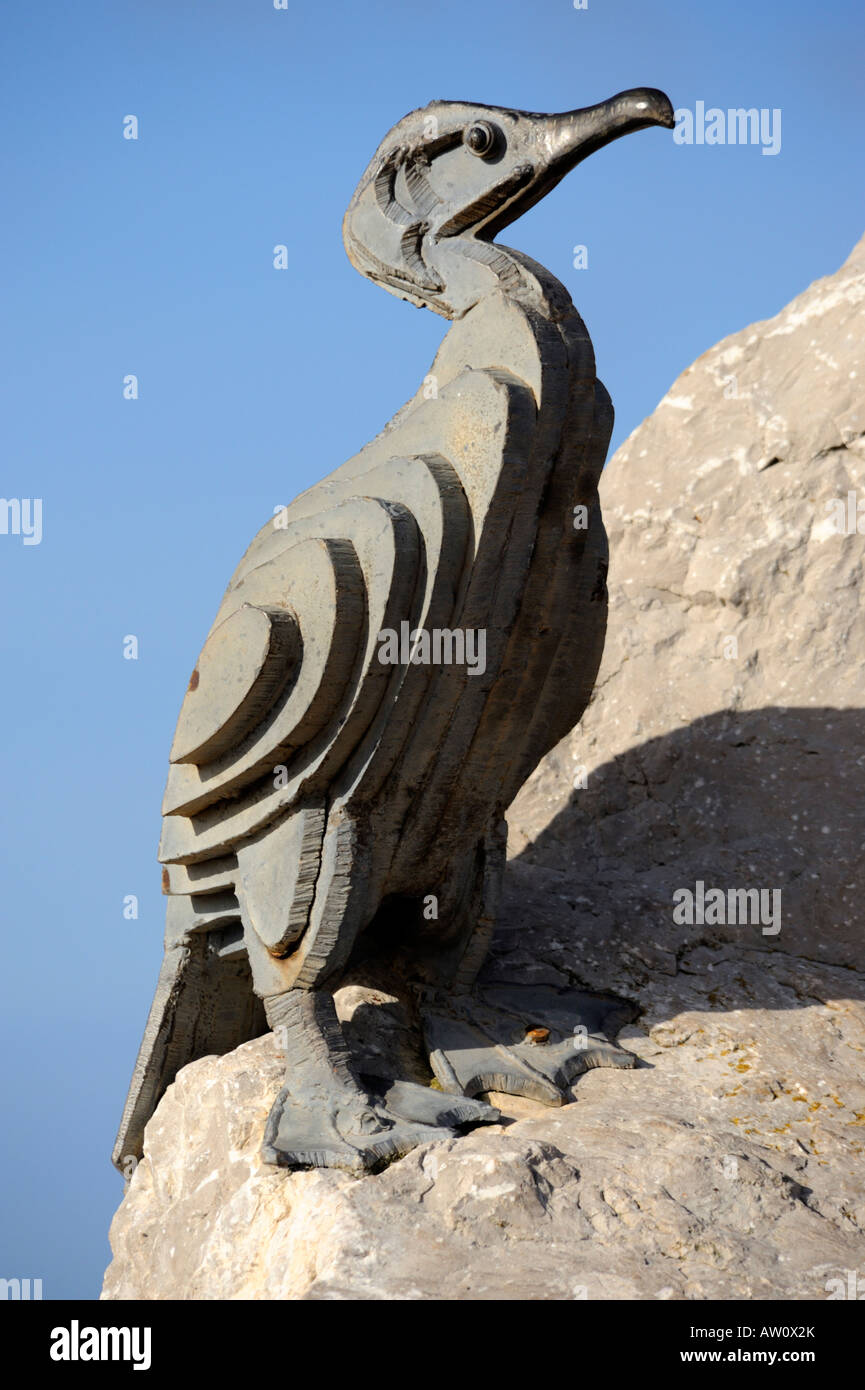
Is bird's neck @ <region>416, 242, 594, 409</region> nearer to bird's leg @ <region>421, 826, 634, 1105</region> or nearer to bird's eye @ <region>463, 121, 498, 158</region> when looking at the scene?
bird's eye @ <region>463, 121, 498, 158</region>

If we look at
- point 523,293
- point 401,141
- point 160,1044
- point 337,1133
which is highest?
point 401,141

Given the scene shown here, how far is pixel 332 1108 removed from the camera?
434 centimetres

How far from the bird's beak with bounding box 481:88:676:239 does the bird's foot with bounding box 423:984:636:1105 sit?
257 cm

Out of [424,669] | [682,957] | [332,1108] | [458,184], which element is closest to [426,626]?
[424,669]

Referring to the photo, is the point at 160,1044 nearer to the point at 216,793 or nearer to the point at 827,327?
the point at 216,793

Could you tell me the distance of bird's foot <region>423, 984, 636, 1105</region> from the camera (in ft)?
15.2

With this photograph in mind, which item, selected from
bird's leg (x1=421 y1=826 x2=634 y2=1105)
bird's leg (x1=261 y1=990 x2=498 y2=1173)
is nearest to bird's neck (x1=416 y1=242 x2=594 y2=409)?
bird's leg (x1=421 y1=826 x2=634 y2=1105)

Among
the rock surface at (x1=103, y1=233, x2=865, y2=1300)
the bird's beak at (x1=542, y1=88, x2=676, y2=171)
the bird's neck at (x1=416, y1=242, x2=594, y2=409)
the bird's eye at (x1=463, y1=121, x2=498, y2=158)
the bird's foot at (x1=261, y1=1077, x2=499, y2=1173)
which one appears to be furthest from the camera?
the bird's eye at (x1=463, y1=121, x2=498, y2=158)

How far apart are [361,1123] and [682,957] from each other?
5.70 ft

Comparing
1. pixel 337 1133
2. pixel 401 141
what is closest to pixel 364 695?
pixel 337 1133

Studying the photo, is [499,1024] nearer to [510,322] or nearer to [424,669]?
[424,669]

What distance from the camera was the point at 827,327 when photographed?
7754 millimetres

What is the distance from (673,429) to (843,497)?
1.14 m

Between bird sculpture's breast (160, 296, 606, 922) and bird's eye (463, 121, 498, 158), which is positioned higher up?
bird's eye (463, 121, 498, 158)
